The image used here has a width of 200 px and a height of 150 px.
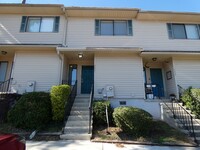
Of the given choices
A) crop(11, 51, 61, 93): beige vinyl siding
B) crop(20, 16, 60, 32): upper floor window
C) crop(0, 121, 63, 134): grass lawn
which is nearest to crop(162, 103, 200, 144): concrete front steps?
crop(0, 121, 63, 134): grass lawn

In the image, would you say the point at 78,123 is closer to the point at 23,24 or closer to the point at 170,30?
the point at 23,24

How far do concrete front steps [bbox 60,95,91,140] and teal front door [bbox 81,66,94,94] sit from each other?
6.69 feet

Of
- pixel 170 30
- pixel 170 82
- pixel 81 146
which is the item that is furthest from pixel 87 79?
pixel 170 30

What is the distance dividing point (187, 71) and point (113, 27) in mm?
5624

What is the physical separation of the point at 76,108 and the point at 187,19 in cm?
988

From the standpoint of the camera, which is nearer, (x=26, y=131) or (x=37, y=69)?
(x=26, y=131)

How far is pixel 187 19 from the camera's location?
11648 mm

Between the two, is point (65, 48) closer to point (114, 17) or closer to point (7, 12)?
point (114, 17)

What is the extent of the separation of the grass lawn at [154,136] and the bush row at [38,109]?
1.95m

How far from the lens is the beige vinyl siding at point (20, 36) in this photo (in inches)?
428

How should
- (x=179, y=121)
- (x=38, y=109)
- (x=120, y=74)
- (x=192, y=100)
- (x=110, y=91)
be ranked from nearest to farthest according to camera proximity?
(x=38, y=109) → (x=179, y=121) → (x=192, y=100) → (x=110, y=91) → (x=120, y=74)

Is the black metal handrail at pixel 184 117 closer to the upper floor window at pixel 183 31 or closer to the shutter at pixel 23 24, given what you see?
the upper floor window at pixel 183 31

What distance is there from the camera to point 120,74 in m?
10.1

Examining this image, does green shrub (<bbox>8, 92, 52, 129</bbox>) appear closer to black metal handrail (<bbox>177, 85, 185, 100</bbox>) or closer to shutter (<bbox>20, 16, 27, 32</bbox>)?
→ shutter (<bbox>20, 16, 27, 32</bbox>)
